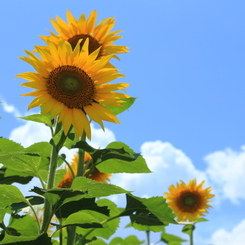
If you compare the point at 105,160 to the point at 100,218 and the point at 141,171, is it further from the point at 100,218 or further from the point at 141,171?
the point at 100,218

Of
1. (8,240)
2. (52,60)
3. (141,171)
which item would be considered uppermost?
(52,60)

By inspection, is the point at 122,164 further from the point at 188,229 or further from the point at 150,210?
the point at 188,229

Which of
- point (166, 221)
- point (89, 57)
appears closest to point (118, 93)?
point (89, 57)

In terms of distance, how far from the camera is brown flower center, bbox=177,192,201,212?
18.7 ft

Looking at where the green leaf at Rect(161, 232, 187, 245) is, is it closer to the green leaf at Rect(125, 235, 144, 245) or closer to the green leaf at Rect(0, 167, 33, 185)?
the green leaf at Rect(125, 235, 144, 245)

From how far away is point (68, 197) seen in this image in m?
2.28

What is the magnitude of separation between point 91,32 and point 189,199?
10.7 feet

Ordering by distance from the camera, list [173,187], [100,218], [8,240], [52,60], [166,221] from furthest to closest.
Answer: [173,187] → [100,218] → [166,221] → [52,60] → [8,240]

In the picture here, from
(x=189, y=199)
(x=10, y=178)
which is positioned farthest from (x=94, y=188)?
(x=189, y=199)

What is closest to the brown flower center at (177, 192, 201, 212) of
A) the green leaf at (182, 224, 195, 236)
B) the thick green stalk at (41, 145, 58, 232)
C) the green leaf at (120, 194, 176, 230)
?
the green leaf at (182, 224, 195, 236)

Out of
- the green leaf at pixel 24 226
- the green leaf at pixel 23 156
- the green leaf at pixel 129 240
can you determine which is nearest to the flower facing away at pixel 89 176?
the green leaf at pixel 24 226

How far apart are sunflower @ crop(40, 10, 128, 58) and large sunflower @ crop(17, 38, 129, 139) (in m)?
0.69

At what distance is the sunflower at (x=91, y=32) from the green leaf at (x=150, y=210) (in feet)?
3.93

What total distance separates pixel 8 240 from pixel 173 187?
3966mm
